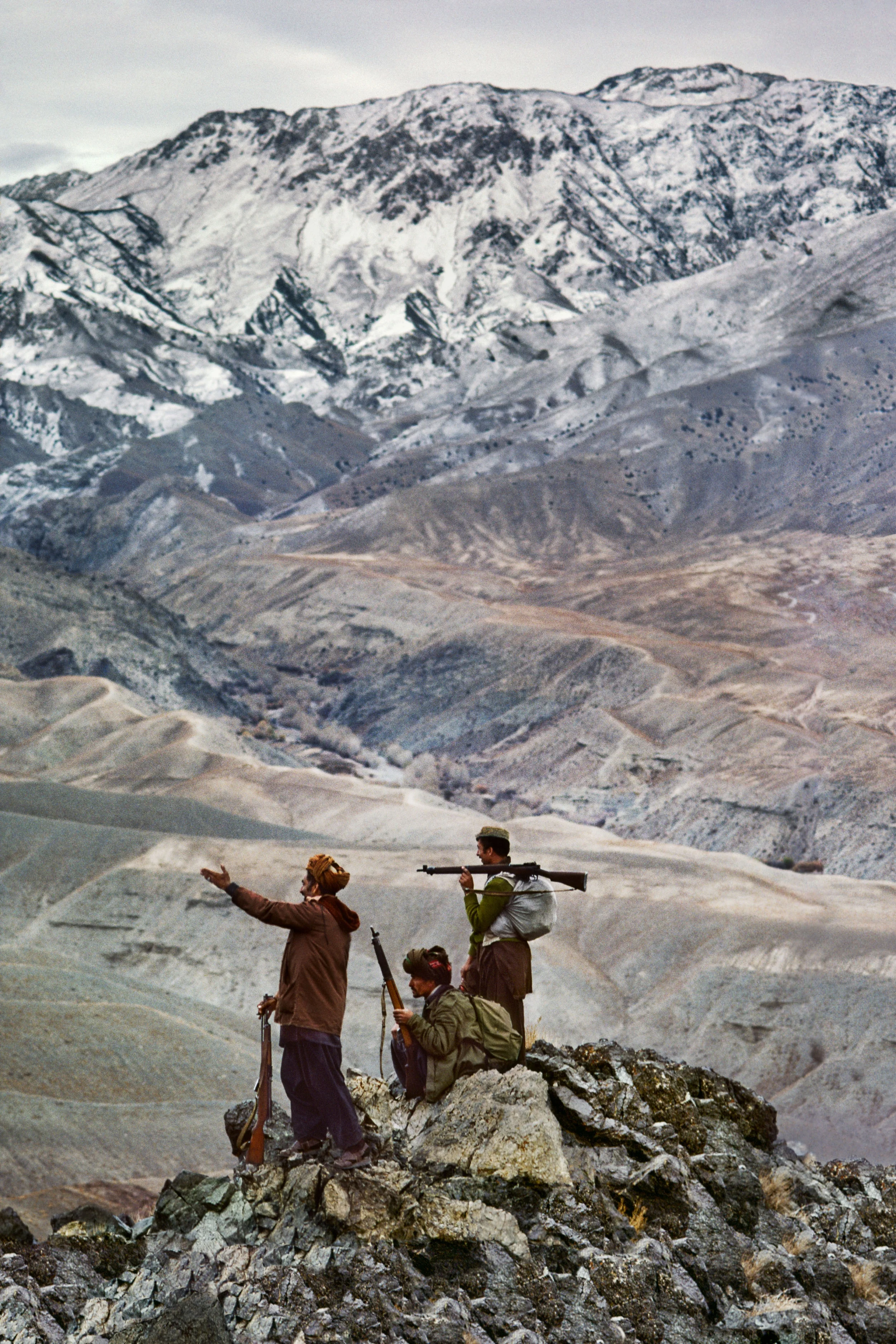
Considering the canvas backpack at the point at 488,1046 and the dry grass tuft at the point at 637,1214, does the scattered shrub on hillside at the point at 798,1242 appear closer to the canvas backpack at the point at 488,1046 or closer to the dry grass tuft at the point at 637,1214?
the dry grass tuft at the point at 637,1214

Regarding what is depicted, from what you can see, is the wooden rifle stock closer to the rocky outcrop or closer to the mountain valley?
the rocky outcrop

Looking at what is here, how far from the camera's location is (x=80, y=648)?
214ft

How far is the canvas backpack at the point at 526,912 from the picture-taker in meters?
9.06

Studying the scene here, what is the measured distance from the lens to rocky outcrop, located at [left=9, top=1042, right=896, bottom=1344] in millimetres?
7438

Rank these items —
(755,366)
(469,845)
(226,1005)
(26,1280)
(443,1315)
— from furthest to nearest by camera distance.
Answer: (755,366) → (469,845) → (226,1005) → (26,1280) → (443,1315)

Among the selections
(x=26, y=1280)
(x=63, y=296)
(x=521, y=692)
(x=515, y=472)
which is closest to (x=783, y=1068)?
(x=26, y=1280)

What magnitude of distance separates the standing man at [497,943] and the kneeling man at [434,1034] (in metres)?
0.37

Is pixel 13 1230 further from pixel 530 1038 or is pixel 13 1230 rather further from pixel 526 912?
pixel 526 912

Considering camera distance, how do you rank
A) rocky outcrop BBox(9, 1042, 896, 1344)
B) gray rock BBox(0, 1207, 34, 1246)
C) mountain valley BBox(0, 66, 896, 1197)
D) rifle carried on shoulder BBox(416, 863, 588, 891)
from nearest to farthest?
rocky outcrop BBox(9, 1042, 896, 1344) → rifle carried on shoulder BBox(416, 863, 588, 891) → gray rock BBox(0, 1207, 34, 1246) → mountain valley BBox(0, 66, 896, 1197)

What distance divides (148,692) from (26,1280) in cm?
5690

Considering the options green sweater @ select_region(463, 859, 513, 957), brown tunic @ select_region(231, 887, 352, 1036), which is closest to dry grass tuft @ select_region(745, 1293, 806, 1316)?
green sweater @ select_region(463, 859, 513, 957)

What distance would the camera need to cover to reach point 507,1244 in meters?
7.89

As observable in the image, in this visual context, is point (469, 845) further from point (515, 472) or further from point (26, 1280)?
point (515, 472)

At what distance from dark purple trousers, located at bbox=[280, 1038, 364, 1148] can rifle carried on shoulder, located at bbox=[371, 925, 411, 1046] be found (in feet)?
1.86
